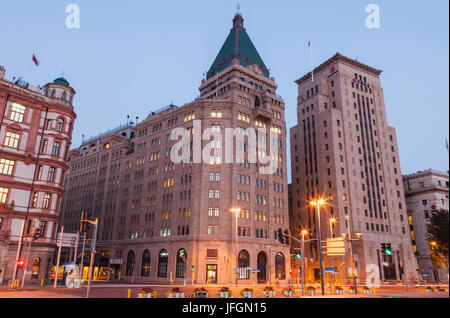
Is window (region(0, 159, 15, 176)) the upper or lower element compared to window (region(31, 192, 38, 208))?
upper

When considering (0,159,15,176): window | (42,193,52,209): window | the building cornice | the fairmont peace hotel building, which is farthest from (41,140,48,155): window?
the building cornice

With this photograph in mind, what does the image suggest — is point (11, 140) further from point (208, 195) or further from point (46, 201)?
point (208, 195)

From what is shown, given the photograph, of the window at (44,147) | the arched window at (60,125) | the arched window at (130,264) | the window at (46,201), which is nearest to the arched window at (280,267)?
the arched window at (130,264)

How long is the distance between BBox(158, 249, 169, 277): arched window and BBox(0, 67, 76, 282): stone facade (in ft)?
83.4

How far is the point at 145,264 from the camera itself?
77562mm

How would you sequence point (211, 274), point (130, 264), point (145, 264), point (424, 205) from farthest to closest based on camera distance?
point (424, 205)
point (130, 264)
point (145, 264)
point (211, 274)

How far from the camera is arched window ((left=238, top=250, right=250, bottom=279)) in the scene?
68.6m

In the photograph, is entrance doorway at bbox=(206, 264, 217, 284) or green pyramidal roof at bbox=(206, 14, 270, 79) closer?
entrance doorway at bbox=(206, 264, 217, 284)

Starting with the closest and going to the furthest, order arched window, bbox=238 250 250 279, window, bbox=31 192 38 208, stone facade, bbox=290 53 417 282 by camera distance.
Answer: window, bbox=31 192 38 208 < arched window, bbox=238 250 250 279 < stone facade, bbox=290 53 417 282

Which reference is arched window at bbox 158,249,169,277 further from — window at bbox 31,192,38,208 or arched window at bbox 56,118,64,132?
arched window at bbox 56,118,64,132

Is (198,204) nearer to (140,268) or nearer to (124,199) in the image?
(140,268)

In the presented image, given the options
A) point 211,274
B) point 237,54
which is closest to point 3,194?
point 211,274

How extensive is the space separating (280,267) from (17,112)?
61688 mm
